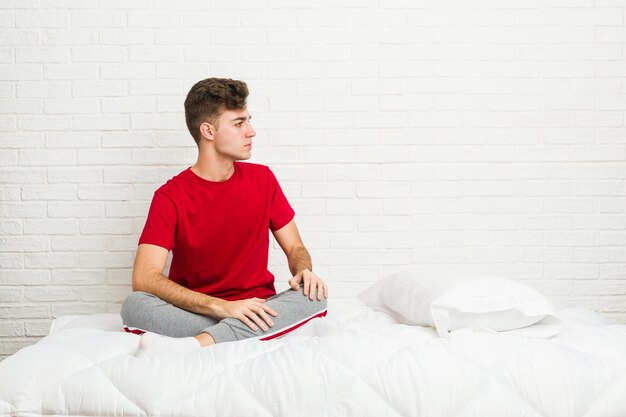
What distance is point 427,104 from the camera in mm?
3346

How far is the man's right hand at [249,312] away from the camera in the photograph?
2254 mm

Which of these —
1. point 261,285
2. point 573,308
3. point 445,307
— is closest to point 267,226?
point 261,285

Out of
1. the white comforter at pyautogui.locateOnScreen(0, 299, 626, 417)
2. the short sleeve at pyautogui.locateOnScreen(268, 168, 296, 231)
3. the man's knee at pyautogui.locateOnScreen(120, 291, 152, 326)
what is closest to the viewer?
the white comforter at pyautogui.locateOnScreen(0, 299, 626, 417)

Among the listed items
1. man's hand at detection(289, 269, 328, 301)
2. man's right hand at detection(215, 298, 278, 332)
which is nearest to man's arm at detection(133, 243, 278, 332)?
man's right hand at detection(215, 298, 278, 332)

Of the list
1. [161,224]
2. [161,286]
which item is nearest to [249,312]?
[161,286]

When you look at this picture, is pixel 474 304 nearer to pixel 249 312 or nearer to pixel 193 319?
pixel 249 312

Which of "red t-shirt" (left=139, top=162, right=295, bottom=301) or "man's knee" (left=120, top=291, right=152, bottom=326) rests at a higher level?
"red t-shirt" (left=139, top=162, right=295, bottom=301)

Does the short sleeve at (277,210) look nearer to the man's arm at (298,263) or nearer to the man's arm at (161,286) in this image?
the man's arm at (298,263)

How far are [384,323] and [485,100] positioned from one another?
144 cm

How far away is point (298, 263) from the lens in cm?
278

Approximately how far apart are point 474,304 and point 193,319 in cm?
90

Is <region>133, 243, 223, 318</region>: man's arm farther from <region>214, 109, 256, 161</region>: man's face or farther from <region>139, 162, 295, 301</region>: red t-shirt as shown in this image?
<region>214, 109, 256, 161</region>: man's face

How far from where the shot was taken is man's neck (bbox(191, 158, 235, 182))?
281 centimetres

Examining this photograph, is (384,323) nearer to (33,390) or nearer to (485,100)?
(33,390)
